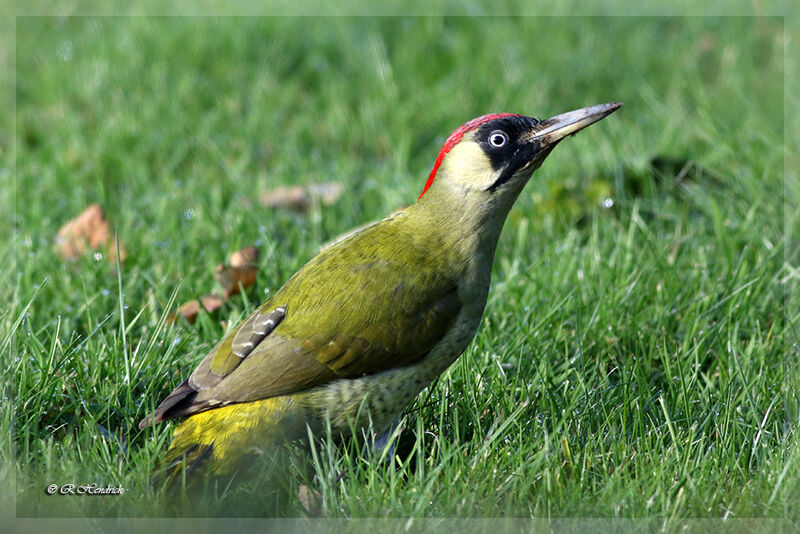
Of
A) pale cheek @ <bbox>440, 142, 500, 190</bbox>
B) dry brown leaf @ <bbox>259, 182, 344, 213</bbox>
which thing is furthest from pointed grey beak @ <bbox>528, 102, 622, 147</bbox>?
dry brown leaf @ <bbox>259, 182, 344, 213</bbox>

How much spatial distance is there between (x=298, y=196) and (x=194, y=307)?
1233 millimetres

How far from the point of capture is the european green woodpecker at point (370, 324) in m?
2.51

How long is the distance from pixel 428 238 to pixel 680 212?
1.67 meters

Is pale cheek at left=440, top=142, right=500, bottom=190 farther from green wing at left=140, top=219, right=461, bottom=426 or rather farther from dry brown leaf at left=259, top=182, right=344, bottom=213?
dry brown leaf at left=259, top=182, right=344, bottom=213

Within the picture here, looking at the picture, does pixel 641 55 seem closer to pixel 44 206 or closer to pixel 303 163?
pixel 303 163

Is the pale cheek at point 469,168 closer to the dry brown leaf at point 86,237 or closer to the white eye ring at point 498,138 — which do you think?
the white eye ring at point 498,138

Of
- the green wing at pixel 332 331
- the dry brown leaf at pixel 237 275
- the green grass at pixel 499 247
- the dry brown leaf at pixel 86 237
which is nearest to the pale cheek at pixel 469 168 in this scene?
the green wing at pixel 332 331

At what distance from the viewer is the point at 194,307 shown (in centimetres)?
336

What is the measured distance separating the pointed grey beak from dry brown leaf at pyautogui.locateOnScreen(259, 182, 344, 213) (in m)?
1.74

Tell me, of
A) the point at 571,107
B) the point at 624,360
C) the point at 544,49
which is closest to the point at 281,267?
the point at 624,360

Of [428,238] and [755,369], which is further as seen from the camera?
[755,369]

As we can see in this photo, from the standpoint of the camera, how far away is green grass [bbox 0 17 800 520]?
2.44 m

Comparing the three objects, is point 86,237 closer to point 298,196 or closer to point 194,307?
point 194,307

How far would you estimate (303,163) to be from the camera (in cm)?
486
